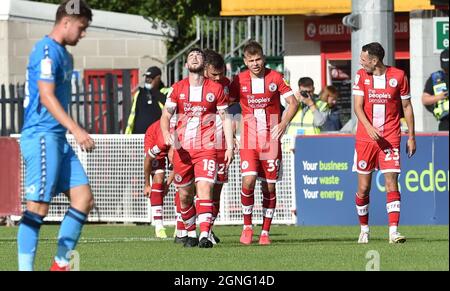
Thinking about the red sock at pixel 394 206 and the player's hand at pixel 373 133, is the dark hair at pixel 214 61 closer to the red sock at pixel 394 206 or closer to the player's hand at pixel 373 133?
the player's hand at pixel 373 133

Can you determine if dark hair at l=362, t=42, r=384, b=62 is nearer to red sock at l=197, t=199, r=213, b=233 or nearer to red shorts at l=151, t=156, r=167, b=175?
red sock at l=197, t=199, r=213, b=233

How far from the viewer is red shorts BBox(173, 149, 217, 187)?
50.0 feet

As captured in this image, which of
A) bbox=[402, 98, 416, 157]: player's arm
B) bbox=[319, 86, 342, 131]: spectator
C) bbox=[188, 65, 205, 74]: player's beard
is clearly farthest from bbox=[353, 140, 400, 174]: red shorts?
bbox=[319, 86, 342, 131]: spectator

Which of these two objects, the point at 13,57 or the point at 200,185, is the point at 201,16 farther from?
the point at 200,185

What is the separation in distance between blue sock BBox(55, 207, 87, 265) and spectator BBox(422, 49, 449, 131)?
37.7 ft

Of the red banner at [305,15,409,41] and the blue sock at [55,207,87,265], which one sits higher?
the red banner at [305,15,409,41]

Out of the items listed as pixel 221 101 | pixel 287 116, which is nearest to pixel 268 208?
pixel 287 116

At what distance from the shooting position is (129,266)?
1276 cm

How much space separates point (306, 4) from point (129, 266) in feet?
53.0

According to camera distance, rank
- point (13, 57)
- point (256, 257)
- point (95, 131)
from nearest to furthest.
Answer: point (256, 257) → point (95, 131) → point (13, 57)

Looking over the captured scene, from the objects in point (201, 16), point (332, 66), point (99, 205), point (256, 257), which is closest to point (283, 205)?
point (99, 205)

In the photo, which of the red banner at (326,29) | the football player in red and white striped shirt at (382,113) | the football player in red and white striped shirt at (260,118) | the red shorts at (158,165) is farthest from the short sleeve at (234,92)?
the red banner at (326,29)

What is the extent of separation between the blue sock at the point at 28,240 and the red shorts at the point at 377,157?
581 cm
